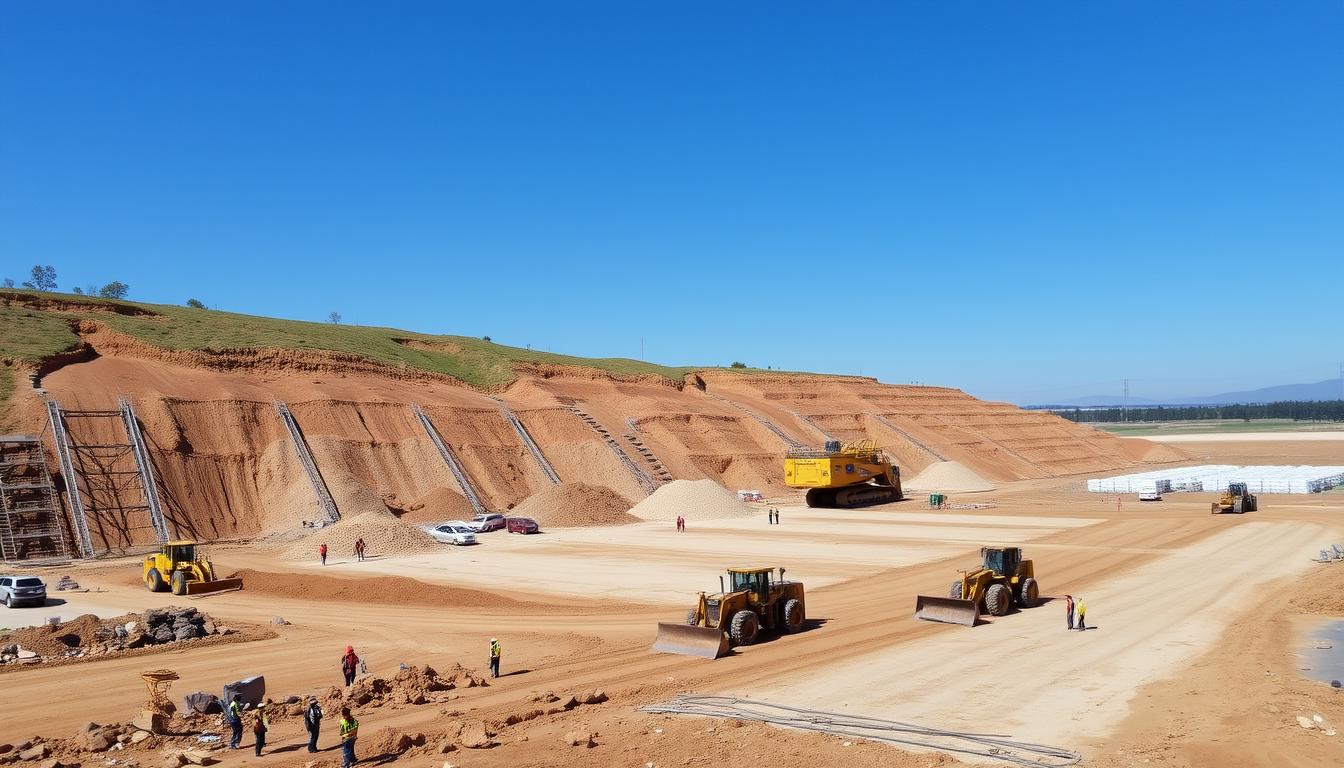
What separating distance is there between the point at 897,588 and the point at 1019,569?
434 centimetres

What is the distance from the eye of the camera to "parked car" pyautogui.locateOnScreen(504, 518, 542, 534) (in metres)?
45.1

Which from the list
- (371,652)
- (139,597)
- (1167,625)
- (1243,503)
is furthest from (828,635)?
(1243,503)

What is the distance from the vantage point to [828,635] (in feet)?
69.7

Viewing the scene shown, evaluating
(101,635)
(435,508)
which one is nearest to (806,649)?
(101,635)

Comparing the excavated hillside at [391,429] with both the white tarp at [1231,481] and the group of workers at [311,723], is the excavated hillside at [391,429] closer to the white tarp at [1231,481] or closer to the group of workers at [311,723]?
the white tarp at [1231,481]

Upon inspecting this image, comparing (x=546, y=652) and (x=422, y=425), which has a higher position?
(x=422, y=425)

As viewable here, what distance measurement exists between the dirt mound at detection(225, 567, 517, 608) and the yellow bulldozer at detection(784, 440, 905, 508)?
1210 inches

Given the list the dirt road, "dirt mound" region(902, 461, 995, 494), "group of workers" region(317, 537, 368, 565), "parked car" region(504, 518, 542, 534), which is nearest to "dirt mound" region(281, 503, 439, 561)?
"group of workers" region(317, 537, 368, 565)

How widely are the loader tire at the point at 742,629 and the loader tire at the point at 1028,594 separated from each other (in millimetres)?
8341

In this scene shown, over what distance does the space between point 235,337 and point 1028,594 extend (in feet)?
164

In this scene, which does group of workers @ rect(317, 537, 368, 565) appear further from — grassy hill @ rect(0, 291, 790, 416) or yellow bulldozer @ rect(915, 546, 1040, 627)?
yellow bulldozer @ rect(915, 546, 1040, 627)

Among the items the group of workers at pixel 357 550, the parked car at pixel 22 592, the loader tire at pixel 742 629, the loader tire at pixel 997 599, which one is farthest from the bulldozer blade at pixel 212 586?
the loader tire at pixel 997 599

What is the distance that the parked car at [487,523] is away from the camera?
44981 millimetres

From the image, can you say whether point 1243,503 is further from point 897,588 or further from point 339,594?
point 339,594
